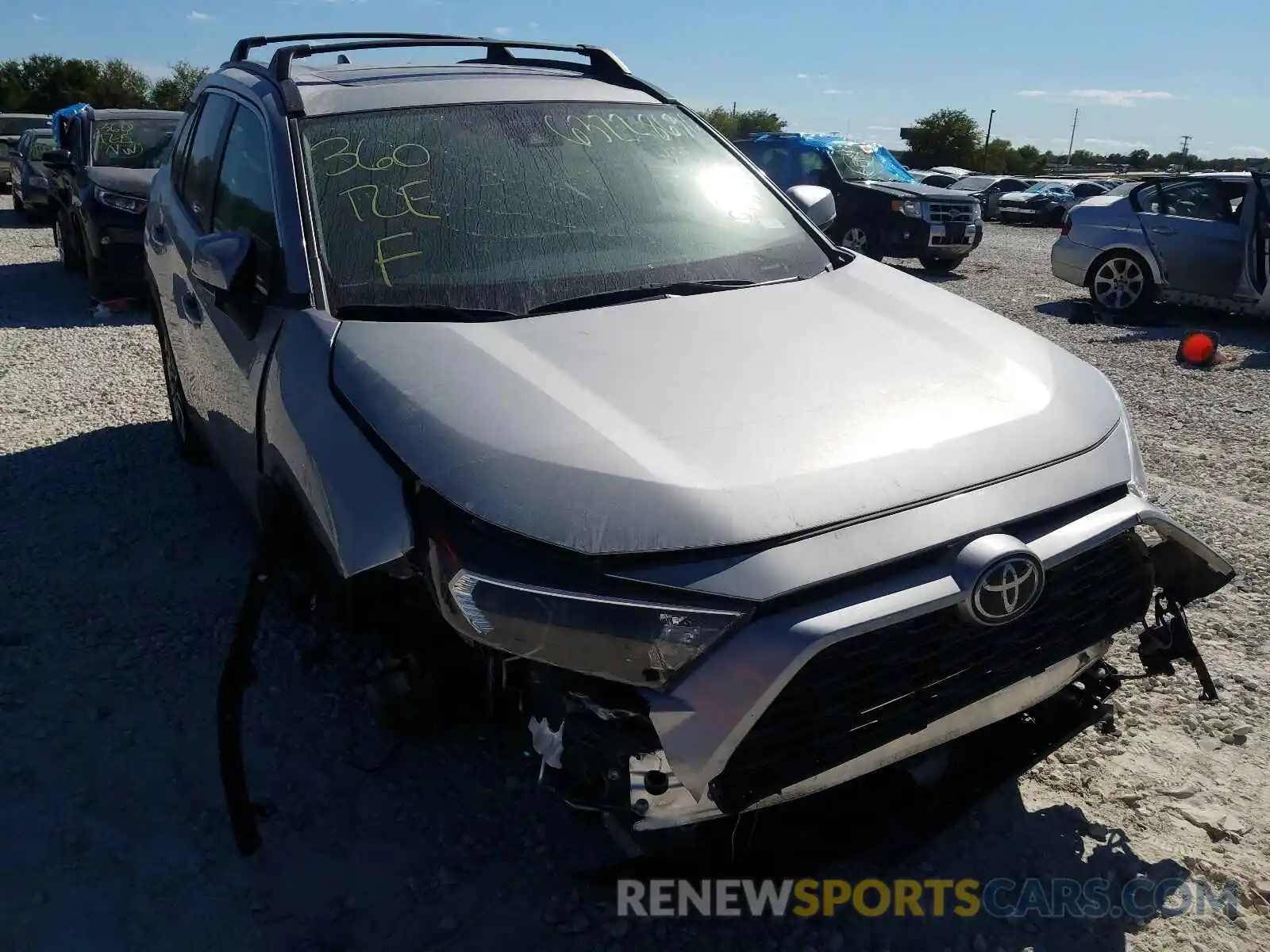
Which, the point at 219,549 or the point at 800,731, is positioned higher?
the point at 800,731

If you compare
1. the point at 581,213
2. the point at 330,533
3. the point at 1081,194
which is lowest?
the point at 1081,194

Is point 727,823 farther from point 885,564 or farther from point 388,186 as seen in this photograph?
point 388,186

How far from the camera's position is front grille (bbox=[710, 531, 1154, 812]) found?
189 cm

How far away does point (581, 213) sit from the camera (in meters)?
3.06

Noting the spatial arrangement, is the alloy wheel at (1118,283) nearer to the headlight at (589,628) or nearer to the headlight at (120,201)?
the headlight at (120,201)

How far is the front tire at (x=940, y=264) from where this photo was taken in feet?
44.2

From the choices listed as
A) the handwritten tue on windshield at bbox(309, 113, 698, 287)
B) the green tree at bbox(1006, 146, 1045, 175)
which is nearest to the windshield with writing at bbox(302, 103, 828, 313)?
the handwritten tue on windshield at bbox(309, 113, 698, 287)

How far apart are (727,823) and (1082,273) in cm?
979

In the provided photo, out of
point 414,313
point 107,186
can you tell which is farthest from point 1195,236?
point 107,186

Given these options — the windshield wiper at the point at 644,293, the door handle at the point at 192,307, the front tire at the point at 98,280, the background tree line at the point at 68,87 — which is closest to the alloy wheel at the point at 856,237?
the front tire at the point at 98,280

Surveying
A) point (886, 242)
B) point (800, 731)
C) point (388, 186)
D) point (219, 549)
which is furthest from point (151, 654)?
point (886, 242)

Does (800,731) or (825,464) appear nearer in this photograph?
(800,731)

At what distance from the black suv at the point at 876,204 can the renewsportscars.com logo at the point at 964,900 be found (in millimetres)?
11370

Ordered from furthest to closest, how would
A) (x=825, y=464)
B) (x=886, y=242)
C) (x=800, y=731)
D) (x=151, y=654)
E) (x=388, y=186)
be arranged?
(x=886, y=242)
(x=151, y=654)
(x=388, y=186)
(x=825, y=464)
(x=800, y=731)
